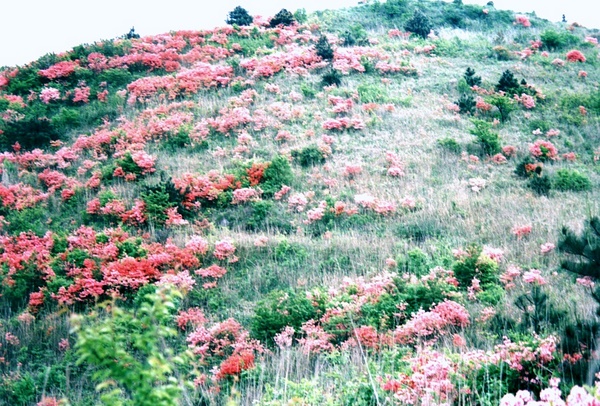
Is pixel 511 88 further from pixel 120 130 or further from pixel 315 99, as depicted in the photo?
pixel 120 130

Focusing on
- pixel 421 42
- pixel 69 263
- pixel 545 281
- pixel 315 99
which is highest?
pixel 421 42

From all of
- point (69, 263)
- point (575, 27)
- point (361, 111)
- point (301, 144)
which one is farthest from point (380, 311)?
point (575, 27)

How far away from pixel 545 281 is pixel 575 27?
27.6 meters

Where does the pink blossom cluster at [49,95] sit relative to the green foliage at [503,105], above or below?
above

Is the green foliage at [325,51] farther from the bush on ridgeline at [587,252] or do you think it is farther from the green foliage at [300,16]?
the bush on ridgeline at [587,252]

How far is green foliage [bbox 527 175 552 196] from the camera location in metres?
11.8

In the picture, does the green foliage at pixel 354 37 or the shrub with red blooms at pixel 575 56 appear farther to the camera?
the green foliage at pixel 354 37

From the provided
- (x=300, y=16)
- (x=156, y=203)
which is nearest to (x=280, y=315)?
(x=156, y=203)

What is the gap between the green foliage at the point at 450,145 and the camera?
14367 millimetres

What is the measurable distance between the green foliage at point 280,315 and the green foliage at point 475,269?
2295 millimetres

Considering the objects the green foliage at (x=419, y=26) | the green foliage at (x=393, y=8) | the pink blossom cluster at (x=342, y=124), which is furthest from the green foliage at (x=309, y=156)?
the green foliage at (x=393, y=8)

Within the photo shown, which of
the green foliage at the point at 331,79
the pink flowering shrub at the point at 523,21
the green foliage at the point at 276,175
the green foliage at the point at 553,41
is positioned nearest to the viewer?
the green foliage at the point at 276,175

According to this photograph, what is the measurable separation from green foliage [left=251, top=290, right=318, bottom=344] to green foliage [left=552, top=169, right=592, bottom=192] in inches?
302

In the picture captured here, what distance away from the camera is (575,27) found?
29516 millimetres
